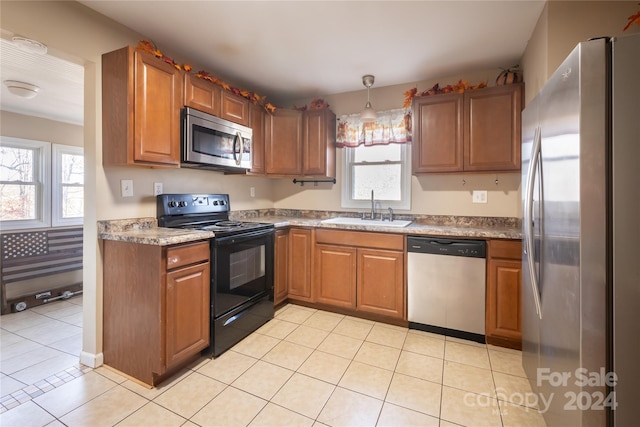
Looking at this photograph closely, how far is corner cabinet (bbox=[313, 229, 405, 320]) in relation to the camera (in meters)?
2.59

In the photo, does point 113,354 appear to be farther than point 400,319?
No

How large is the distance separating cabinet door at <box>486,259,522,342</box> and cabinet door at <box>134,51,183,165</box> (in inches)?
101

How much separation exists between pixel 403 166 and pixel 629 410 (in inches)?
97.9

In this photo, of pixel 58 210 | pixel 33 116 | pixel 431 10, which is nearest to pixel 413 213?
pixel 431 10

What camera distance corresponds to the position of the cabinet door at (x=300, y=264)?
2.97 metres

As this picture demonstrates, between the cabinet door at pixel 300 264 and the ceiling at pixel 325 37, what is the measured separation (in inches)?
64.3

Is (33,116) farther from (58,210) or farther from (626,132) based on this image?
(626,132)

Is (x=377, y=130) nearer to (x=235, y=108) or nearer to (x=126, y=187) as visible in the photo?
(x=235, y=108)

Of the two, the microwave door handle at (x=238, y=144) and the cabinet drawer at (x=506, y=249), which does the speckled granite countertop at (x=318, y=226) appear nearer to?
the cabinet drawer at (x=506, y=249)

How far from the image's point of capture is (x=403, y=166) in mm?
3158

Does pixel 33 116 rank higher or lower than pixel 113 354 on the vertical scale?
higher

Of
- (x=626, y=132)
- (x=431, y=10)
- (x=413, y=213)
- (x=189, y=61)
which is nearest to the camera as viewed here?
(x=626, y=132)

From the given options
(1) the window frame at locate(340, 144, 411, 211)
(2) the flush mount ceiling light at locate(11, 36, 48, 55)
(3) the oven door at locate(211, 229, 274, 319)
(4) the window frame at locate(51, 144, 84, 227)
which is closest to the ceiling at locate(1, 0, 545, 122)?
(2) the flush mount ceiling light at locate(11, 36, 48, 55)

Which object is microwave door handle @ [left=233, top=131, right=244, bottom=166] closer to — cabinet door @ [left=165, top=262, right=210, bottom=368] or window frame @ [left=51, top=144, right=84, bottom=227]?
cabinet door @ [left=165, top=262, right=210, bottom=368]
